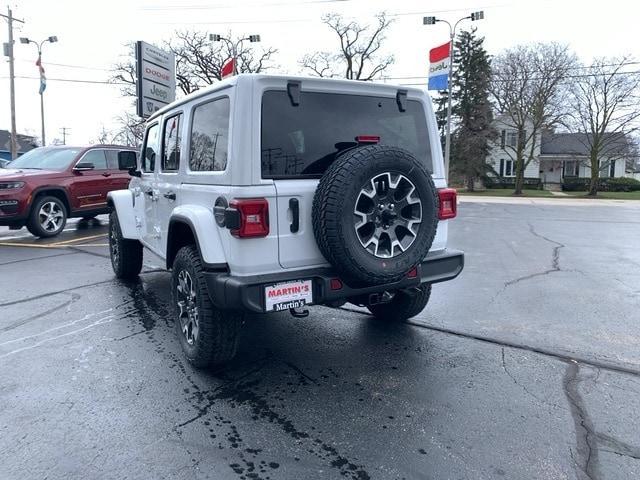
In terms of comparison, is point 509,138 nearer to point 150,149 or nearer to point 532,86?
point 532,86

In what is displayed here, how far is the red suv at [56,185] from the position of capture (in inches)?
356

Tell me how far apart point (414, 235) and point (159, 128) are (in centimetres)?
282

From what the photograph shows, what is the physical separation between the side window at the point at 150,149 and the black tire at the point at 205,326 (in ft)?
5.28

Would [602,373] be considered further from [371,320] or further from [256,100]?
[256,100]

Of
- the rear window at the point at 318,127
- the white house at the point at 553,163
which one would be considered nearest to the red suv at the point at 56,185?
the rear window at the point at 318,127

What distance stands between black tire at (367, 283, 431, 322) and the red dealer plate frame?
147cm

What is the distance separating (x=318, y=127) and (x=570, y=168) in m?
54.8

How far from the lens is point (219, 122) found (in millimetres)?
3410

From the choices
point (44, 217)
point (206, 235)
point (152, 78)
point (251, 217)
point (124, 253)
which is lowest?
point (124, 253)

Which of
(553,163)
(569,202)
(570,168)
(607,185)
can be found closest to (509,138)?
(553,163)

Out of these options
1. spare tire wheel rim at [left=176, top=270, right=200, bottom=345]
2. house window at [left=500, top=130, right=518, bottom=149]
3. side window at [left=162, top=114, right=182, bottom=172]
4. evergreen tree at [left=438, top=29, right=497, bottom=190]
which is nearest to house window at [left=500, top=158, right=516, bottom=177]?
house window at [left=500, top=130, right=518, bottom=149]

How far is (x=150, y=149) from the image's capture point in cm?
506

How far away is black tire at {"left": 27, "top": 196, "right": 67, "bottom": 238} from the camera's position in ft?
30.7

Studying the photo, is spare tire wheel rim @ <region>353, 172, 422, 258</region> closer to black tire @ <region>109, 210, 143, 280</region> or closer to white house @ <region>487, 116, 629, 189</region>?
black tire @ <region>109, 210, 143, 280</region>
